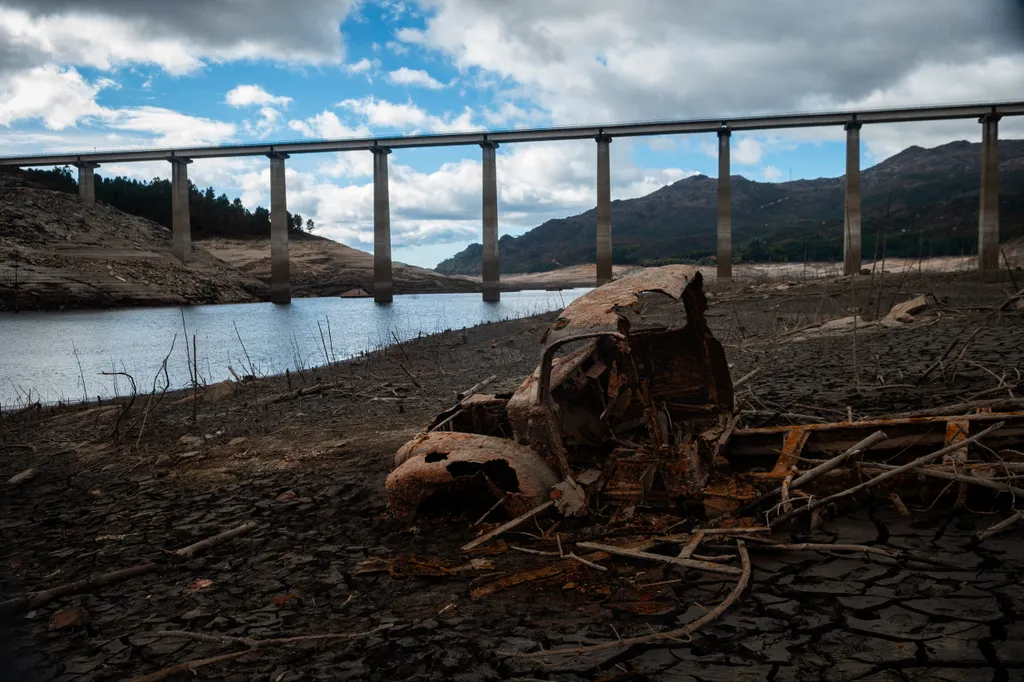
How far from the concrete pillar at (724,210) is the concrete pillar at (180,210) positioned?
1702 inches

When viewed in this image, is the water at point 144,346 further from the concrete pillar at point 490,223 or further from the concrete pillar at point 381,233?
the concrete pillar at point 490,223

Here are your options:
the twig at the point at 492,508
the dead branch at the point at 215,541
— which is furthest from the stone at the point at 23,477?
the twig at the point at 492,508

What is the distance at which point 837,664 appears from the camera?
3.04m

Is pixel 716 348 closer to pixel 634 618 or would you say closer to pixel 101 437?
pixel 634 618

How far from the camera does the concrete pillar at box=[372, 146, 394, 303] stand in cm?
5803

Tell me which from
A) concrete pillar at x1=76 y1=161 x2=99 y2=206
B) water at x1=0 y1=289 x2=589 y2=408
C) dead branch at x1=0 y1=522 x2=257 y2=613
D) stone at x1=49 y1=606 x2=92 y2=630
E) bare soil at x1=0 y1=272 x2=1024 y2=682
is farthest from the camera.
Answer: concrete pillar at x1=76 y1=161 x2=99 y2=206

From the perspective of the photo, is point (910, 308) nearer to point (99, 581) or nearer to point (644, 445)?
point (644, 445)

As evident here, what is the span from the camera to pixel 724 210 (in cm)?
5272

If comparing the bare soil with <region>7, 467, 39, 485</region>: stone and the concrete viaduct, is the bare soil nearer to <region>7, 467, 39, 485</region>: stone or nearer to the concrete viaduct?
<region>7, 467, 39, 485</region>: stone

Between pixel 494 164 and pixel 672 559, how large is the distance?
180 ft

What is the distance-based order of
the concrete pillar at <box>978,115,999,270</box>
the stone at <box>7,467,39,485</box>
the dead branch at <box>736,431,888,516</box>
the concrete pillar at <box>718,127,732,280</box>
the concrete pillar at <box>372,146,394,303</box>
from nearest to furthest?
the dead branch at <box>736,431,888,516</box> < the stone at <box>7,467,39,485</box> < the concrete pillar at <box>978,115,999,270</box> < the concrete pillar at <box>718,127,732,280</box> < the concrete pillar at <box>372,146,394,303</box>

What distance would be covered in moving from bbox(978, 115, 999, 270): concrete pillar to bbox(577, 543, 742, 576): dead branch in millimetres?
54442

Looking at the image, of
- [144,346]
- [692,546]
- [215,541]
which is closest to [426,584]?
[692,546]

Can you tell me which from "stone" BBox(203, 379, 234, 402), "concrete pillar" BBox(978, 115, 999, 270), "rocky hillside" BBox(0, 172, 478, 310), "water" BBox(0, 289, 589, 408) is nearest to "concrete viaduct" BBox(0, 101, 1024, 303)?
"concrete pillar" BBox(978, 115, 999, 270)
